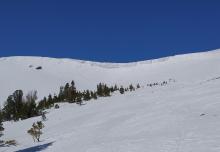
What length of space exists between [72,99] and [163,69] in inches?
2306

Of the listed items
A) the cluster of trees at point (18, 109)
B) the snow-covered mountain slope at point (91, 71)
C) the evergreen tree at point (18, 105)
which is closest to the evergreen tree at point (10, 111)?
the cluster of trees at point (18, 109)

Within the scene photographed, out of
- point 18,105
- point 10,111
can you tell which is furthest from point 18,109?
point 10,111

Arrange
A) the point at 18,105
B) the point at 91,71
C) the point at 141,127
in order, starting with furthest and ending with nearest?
1. the point at 91,71
2. the point at 18,105
3. the point at 141,127

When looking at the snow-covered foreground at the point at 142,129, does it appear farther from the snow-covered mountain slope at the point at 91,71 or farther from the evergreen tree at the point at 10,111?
the snow-covered mountain slope at the point at 91,71

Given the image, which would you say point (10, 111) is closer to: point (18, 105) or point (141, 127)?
point (18, 105)

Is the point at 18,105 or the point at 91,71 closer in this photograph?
the point at 18,105

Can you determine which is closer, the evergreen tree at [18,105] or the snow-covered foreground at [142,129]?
the snow-covered foreground at [142,129]

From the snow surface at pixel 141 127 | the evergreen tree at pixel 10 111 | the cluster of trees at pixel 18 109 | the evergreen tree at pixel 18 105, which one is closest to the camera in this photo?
the snow surface at pixel 141 127

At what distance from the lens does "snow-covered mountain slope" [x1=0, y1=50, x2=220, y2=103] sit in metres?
89.2

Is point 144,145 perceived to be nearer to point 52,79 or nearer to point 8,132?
point 8,132

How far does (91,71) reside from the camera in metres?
105

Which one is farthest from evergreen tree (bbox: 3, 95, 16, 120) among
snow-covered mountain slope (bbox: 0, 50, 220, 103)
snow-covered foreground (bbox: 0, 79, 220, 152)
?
snow-covered mountain slope (bbox: 0, 50, 220, 103)

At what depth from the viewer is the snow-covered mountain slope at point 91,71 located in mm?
89250

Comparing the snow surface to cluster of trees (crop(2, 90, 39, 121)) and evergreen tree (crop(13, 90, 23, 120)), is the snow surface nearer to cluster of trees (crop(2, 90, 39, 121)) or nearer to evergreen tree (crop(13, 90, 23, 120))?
cluster of trees (crop(2, 90, 39, 121))
